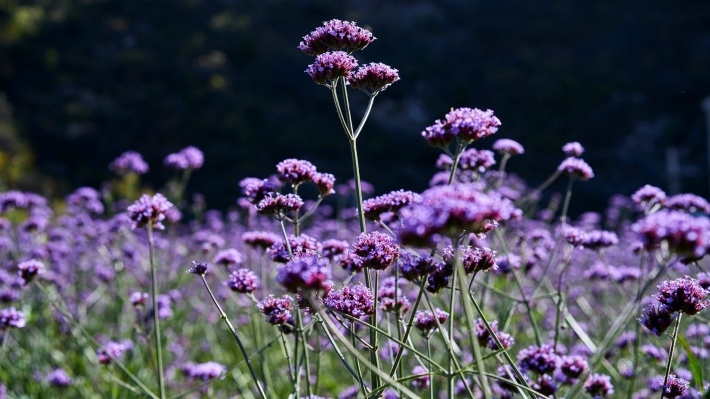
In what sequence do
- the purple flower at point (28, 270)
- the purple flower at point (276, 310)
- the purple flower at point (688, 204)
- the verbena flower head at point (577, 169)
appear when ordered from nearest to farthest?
the purple flower at point (276, 310), the purple flower at point (28, 270), the verbena flower head at point (577, 169), the purple flower at point (688, 204)

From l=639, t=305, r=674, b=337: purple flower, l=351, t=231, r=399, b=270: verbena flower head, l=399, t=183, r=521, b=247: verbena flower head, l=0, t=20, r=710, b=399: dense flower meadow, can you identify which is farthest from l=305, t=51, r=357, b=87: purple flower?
l=639, t=305, r=674, b=337: purple flower

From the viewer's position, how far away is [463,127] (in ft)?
5.57

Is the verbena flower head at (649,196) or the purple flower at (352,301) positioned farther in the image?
the verbena flower head at (649,196)

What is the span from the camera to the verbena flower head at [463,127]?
5.57ft

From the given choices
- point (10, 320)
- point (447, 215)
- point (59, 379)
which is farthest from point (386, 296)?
point (59, 379)

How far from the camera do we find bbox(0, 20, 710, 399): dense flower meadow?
4.64ft

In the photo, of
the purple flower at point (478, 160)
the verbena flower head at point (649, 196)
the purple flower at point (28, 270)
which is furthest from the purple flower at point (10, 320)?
the verbena flower head at point (649, 196)

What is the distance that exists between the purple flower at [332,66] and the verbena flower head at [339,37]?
0.22 ft

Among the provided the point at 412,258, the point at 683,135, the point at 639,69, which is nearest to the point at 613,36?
the point at 639,69

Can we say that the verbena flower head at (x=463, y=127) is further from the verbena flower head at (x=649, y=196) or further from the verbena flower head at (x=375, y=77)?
the verbena flower head at (x=649, y=196)

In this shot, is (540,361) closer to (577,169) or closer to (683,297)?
(683,297)

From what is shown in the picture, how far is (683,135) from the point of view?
20219 mm

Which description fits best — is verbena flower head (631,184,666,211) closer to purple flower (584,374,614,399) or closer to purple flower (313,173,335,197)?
purple flower (584,374,614,399)

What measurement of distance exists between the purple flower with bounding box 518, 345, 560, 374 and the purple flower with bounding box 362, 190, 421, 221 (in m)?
0.57
